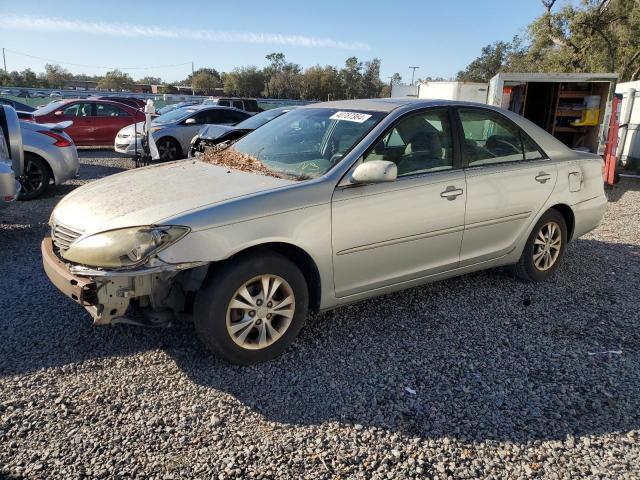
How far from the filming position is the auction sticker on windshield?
12.8ft

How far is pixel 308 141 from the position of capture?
3.99 metres

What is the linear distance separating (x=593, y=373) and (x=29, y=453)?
132 inches

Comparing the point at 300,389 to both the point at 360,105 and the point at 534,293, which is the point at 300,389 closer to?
the point at 360,105

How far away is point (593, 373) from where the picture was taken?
11.1 ft

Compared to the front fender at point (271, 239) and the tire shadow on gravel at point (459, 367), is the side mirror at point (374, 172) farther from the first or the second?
the tire shadow on gravel at point (459, 367)

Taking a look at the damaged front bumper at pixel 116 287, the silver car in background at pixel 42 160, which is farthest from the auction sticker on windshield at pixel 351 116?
the silver car in background at pixel 42 160

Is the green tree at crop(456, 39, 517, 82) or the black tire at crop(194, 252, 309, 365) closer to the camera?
the black tire at crop(194, 252, 309, 365)

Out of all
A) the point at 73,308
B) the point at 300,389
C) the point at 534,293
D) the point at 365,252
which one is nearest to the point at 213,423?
the point at 300,389

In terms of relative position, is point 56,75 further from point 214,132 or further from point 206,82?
point 214,132

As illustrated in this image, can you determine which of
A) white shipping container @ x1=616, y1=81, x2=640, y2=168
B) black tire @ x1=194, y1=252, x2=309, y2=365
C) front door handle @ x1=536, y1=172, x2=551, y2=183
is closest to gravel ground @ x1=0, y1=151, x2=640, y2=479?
black tire @ x1=194, y1=252, x2=309, y2=365

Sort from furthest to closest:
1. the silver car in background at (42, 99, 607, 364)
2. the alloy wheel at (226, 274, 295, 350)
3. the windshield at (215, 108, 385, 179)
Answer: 1. the windshield at (215, 108, 385, 179)
2. the alloy wheel at (226, 274, 295, 350)
3. the silver car in background at (42, 99, 607, 364)

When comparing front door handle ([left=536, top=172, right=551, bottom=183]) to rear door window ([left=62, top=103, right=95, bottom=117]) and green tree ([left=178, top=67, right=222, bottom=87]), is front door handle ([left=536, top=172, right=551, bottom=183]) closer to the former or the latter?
rear door window ([left=62, top=103, right=95, bottom=117])

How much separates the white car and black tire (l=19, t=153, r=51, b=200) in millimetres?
3984

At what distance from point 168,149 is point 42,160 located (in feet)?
16.2
